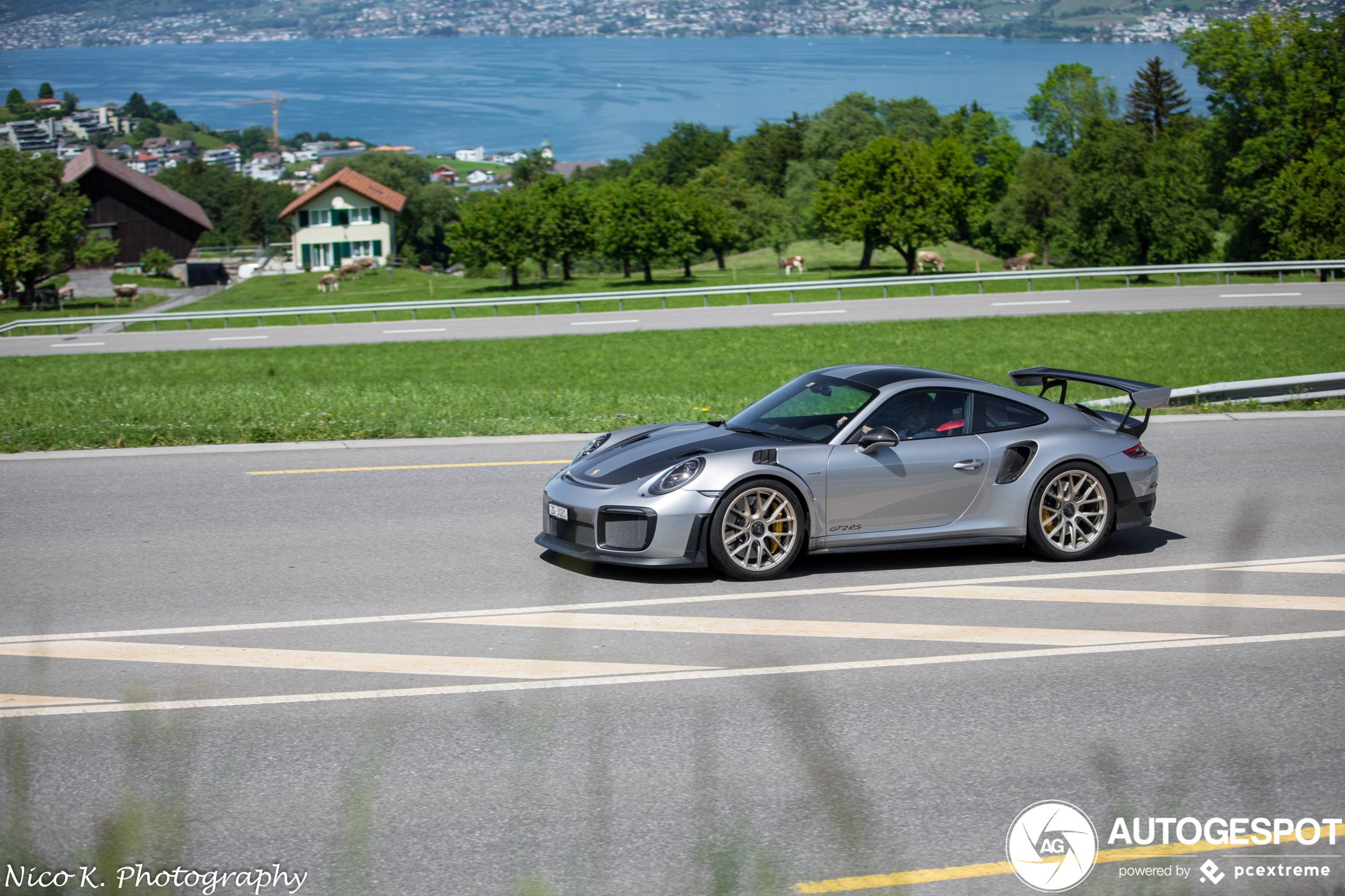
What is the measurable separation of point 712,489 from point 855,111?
9763 centimetres

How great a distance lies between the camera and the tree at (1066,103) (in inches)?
4141

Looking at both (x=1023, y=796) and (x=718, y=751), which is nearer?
(x=1023, y=796)

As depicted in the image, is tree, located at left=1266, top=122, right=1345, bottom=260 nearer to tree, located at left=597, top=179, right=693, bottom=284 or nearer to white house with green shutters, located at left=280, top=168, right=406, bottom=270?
tree, located at left=597, top=179, right=693, bottom=284

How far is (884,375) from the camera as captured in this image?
8523mm

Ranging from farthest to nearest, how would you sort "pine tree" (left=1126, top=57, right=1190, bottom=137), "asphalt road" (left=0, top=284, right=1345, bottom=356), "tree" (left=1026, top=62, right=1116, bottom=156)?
1. "tree" (left=1026, top=62, right=1116, bottom=156)
2. "pine tree" (left=1126, top=57, right=1190, bottom=137)
3. "asphalt road" (left=0, top=284, right=1345, bottom=356)

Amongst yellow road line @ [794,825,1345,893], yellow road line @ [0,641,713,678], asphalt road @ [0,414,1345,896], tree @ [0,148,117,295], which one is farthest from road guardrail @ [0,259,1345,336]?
yellow road line @ [794,825,1345,893]

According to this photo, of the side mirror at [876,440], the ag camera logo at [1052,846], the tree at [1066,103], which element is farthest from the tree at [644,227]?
the tree at [1066,103]

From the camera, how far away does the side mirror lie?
7.78 meters

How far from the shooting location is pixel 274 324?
4044 cm

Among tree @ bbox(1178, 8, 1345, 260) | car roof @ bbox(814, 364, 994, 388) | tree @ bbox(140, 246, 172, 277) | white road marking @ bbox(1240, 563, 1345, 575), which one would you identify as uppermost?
tree @ bbox(1178, 8, 1345, 260)

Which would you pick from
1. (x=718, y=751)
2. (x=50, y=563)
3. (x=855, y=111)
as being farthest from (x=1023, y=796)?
(x=855, y=111)

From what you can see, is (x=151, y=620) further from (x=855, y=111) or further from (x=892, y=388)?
(x=855, y=111)

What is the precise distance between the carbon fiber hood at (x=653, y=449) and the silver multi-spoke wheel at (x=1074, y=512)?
6.70 feet

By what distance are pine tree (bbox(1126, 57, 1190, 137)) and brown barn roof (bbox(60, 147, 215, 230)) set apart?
270 feet
